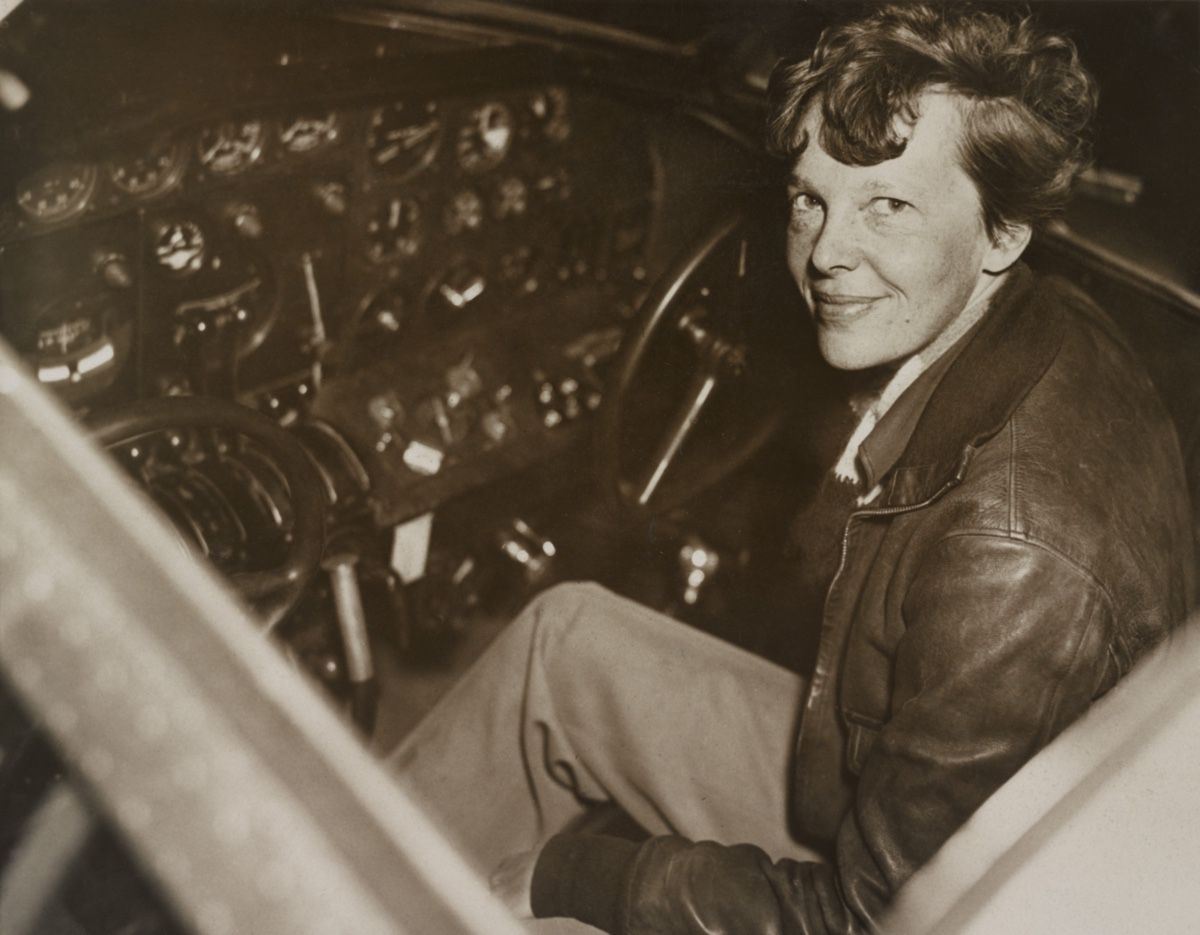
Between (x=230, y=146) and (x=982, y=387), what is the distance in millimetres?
761

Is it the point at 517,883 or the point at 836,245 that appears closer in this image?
the point at 836,245

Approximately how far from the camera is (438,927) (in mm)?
280

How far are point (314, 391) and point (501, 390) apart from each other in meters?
0.28

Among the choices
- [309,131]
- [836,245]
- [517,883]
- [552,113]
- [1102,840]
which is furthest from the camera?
[552,113]

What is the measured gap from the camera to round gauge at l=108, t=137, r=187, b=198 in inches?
32.2

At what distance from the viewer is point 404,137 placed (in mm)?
1066

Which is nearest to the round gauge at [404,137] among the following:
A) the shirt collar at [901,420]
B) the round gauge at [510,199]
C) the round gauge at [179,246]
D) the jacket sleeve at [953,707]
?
the round gauge at [510,199]

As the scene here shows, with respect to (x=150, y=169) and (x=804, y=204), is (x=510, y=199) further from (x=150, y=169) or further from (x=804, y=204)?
(x=804, y=204)

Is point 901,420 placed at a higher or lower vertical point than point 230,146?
lower

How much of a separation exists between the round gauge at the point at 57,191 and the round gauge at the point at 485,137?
1.52ft

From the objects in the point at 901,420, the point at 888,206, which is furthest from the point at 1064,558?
the point at 888,206

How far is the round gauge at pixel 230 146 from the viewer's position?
0.87 meters

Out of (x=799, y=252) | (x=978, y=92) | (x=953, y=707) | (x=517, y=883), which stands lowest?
(x=517, y=883)

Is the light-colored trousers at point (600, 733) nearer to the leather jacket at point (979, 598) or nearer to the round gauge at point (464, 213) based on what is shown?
the leather jacket at point (979, 598)
